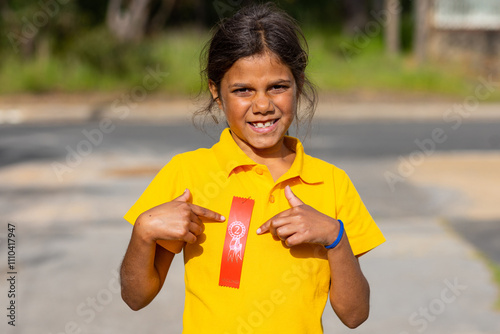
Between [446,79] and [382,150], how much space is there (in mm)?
6518

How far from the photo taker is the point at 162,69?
52.6 feet

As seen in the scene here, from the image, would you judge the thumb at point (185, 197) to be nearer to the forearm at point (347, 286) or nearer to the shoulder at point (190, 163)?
the shoulder at point (190, 163)

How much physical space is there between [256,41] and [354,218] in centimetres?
54

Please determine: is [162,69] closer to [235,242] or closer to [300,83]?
[300,83]

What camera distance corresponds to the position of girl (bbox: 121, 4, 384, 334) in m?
1.88

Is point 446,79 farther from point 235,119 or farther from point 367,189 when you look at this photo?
point 235,119

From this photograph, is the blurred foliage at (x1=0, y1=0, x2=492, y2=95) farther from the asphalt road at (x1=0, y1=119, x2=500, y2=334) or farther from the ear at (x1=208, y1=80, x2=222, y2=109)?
the ear at (x1=208, y1=80, x2=222, y2=109)

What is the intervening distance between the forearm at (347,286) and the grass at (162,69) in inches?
515

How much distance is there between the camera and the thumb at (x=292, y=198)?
1914mm
